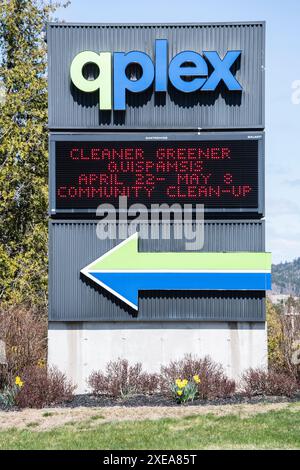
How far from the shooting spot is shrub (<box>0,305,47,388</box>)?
20.5m

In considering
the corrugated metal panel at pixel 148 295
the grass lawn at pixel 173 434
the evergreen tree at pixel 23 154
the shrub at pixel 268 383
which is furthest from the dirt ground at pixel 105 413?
the evergreen tree at pixel 23 154

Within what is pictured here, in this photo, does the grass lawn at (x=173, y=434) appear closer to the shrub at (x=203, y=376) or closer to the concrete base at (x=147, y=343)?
the shrub at (x=203, y=376)

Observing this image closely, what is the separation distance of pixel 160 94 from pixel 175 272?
4.25 meters

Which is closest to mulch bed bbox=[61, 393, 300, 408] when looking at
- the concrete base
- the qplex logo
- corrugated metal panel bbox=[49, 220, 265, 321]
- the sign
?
the concrete base

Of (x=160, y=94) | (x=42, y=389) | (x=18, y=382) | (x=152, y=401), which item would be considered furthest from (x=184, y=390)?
(x=160, y=94)

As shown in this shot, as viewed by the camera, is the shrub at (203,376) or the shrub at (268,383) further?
the shrub at (268,383)

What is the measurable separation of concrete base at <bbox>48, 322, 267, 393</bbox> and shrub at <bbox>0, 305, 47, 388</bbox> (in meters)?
0.77

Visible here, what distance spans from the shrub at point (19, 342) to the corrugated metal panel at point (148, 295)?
1217mm

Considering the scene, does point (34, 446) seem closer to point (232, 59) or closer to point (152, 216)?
point (152, 216)

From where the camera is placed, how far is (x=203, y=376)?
19.8 m

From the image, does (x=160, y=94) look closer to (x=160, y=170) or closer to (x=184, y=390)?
(x=160, y=170)

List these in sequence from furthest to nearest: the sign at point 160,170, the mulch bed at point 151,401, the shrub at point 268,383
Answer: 1. the sign at point 160,170
2. the shrub at point 268,383
3. the mulch bed at point 151,401

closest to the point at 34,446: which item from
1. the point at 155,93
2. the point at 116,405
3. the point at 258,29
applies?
the point at 116,405

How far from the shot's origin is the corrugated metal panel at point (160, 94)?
20.7m
